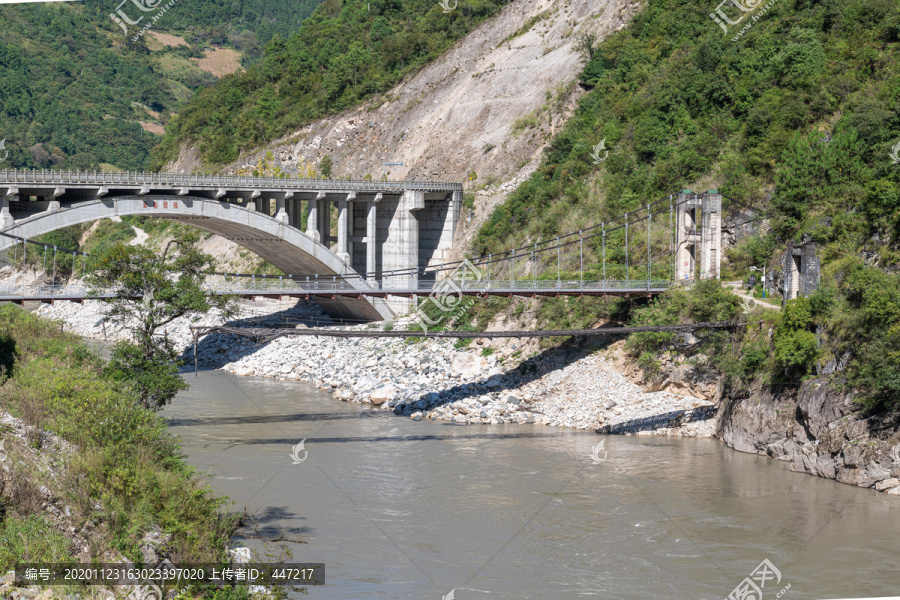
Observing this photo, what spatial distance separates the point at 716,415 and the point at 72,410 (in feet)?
60.2

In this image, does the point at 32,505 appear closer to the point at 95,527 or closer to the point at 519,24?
the point at 95,527

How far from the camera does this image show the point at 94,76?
112438mm

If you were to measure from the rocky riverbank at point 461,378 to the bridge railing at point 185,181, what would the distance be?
6.48 metres

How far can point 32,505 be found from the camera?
1514 cm

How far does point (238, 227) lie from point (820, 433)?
82.4ft

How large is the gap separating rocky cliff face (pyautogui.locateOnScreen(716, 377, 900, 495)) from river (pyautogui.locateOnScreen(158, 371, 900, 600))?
48cm

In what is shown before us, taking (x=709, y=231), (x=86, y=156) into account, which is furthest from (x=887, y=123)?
(x=86, y=156)

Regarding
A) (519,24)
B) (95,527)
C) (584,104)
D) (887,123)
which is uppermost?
(519,24)

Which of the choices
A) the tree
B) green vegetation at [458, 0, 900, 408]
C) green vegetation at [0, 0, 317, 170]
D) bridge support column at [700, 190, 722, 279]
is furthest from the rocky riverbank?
green vegetation at [0, 0, 317, 170]

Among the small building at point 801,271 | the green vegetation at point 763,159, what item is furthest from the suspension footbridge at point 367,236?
the small building at point 801,271

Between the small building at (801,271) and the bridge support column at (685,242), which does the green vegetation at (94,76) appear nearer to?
the bridge support column at (685,242)

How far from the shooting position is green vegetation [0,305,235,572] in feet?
47.9

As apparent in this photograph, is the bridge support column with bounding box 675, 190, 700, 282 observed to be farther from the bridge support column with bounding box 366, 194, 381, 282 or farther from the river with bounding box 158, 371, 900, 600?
the bridge support column with bounding box 366, 194, 381, 282

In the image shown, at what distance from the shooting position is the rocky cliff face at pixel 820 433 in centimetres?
2306
